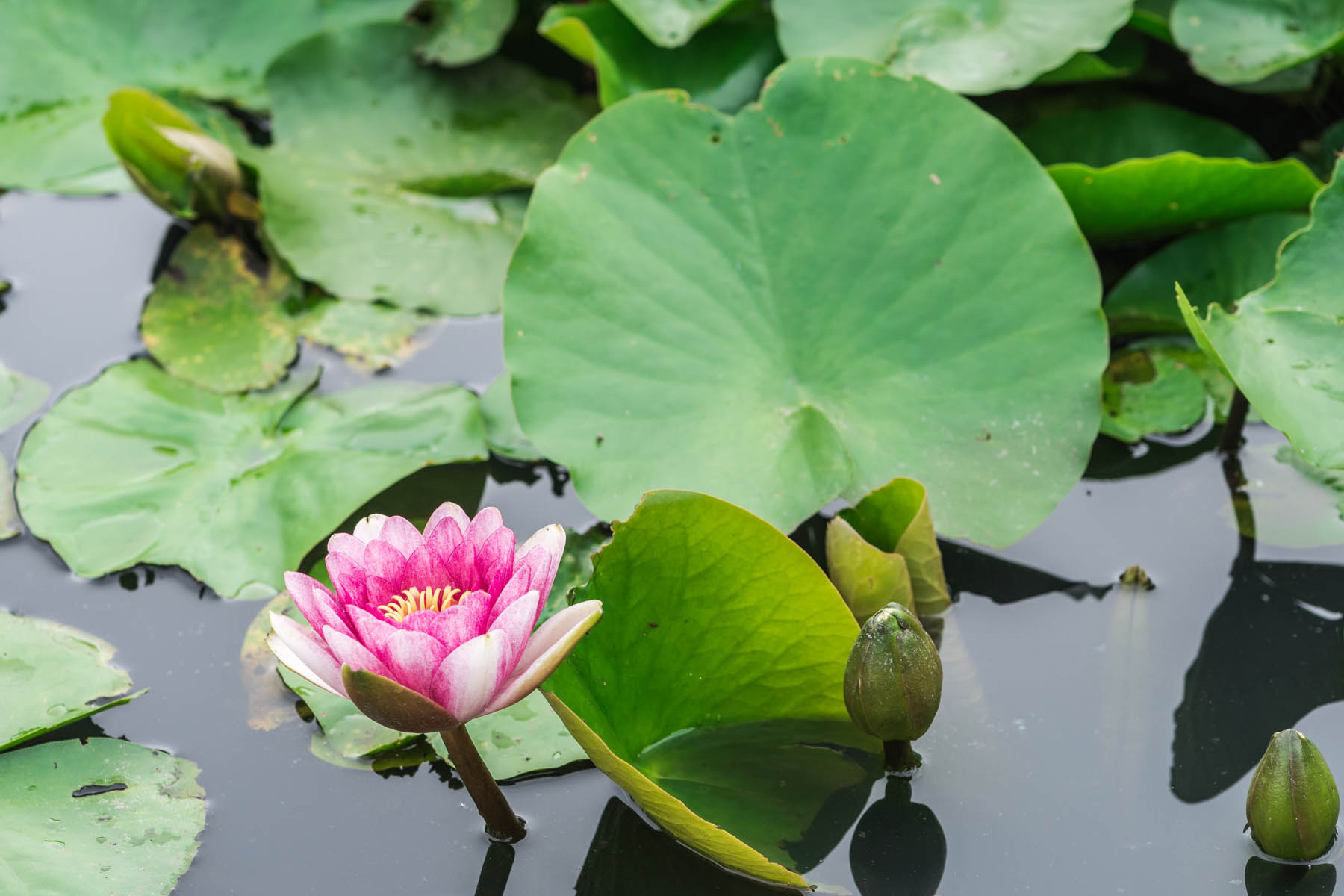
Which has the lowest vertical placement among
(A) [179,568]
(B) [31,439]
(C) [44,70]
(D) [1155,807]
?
(D) [1155,807]

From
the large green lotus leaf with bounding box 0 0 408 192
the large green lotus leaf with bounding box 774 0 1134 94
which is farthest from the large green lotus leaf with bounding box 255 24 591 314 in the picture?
the large green lotus leaf with bounding box 774 0 1134 94

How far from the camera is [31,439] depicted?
1732 millimetres

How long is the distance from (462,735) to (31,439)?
104 cm

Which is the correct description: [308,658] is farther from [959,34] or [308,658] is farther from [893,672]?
[959,34]

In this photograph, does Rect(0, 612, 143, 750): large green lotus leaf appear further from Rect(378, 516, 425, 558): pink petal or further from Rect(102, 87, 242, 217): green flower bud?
Rect(102, 87, 242, 217): green flower bud

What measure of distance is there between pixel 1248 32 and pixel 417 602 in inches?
71.2

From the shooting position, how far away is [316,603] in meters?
1.06

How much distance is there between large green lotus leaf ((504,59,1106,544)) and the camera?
5.00ft

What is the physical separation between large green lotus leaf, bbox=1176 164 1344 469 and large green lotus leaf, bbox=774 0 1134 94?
562 millimetres

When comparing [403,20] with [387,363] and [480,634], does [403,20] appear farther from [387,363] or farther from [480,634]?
[480,634]

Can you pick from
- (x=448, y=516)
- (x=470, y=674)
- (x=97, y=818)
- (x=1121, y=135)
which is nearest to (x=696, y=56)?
(x=1121, y=135)

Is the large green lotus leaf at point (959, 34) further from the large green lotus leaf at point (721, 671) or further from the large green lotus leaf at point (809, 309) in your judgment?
the large green lotus leaf at point (721, 671)

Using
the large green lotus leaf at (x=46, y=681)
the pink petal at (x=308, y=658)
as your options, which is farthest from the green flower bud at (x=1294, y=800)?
the large green lotus leaf at (x=46, y=681)

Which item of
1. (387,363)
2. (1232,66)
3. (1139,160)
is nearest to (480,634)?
(387,363)
